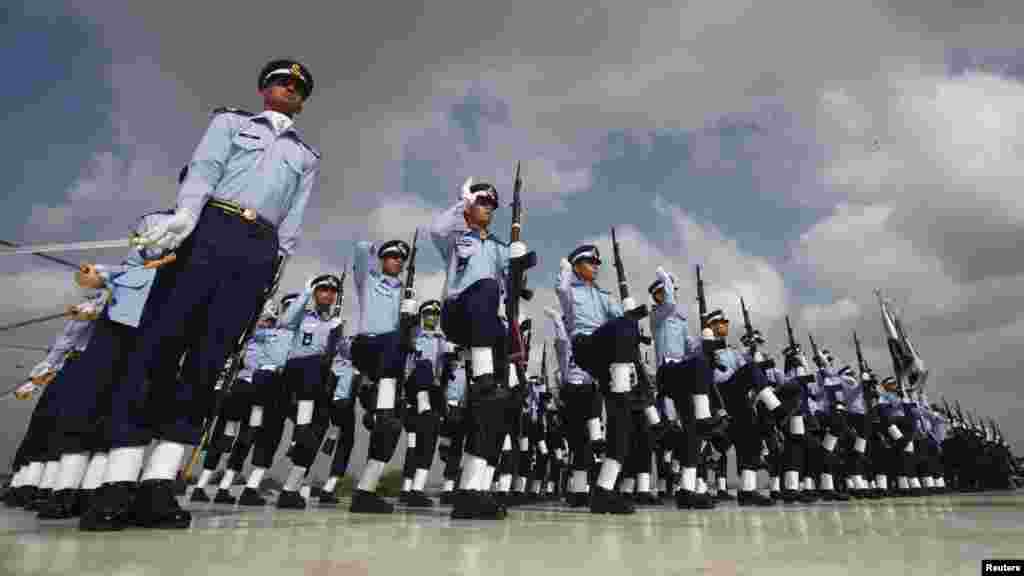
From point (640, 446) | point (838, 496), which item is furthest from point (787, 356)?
point (640, 446)

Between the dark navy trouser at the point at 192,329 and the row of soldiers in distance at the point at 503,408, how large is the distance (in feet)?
4.47

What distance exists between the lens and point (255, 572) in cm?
179

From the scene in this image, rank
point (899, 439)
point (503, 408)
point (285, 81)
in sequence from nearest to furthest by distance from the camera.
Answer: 1. point (285, 81)
2. point (503, 408)
3. point (899, 439)

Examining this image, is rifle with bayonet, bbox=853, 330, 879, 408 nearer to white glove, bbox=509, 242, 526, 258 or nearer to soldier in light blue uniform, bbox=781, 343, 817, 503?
soldier in light blue uniform, bbox=781, 343, 817, 503

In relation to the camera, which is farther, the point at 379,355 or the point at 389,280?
the point at 389,280

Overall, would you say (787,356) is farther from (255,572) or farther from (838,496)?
(255,572)

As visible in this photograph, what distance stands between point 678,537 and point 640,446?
16.0ft

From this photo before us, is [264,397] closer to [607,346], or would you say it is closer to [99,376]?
[99,376]

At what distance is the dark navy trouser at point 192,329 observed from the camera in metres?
3.21

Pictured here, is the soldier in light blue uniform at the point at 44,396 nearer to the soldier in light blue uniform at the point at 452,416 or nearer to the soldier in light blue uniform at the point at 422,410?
the soldier in light blue uniform at the point at 422,410

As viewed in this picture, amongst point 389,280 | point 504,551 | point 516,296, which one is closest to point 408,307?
point 389,280

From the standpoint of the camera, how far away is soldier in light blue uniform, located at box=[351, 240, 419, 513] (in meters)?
5.83

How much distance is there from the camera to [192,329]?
3.40 meters

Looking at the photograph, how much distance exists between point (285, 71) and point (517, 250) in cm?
237
